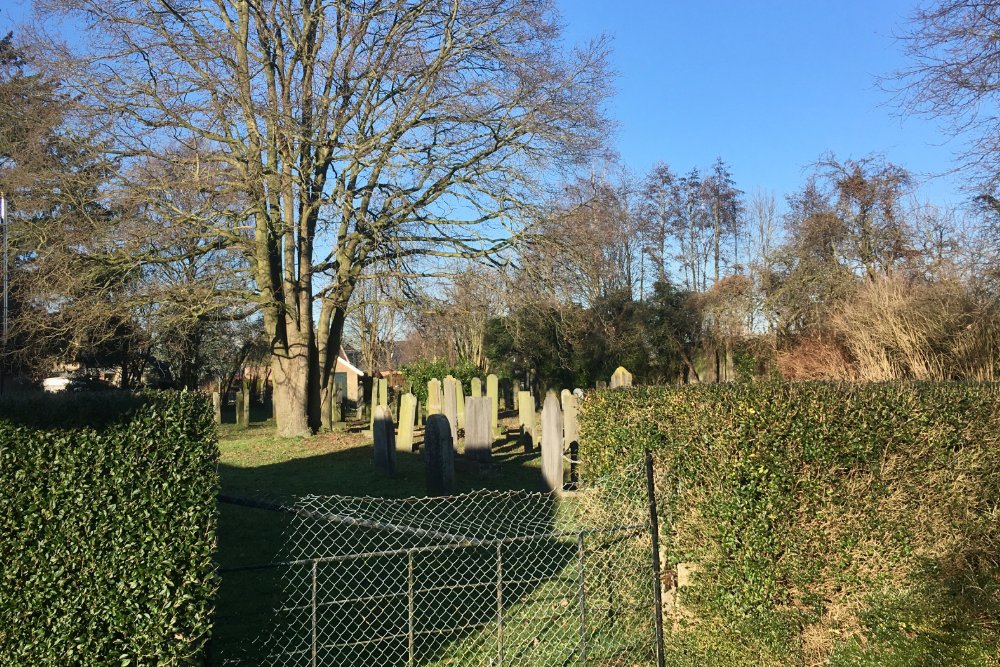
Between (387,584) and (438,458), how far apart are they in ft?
12.5

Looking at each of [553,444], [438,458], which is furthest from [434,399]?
[553,444]

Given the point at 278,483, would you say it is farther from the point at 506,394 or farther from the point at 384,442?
the point at 506,394

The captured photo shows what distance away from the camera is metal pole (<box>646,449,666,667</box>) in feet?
16.7

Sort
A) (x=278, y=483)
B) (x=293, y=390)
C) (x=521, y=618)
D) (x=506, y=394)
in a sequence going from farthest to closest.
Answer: (x=506, y=394) → (x=293, y=390) → (x=278, y=483) → (x=521, y=618)

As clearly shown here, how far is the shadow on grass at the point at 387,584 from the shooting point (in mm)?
5191

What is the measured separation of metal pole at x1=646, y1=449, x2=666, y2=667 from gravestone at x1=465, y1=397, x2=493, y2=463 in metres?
7.87

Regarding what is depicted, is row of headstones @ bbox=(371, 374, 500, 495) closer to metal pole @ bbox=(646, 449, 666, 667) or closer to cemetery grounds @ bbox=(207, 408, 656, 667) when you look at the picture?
cemetery grounds @ bbox=(207, 408, 656, 667)

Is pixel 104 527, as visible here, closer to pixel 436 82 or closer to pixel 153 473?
pixel 153 473

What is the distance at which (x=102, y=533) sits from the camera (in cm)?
390

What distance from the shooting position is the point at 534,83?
16.6 metres

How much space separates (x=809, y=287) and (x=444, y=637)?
62.8ft

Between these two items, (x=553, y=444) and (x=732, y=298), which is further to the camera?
(x=732, y=298)

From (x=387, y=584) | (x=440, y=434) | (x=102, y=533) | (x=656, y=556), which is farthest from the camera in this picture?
(x=440, y=434)

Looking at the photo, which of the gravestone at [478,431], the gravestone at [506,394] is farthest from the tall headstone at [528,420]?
the gravestone at [506,394]
